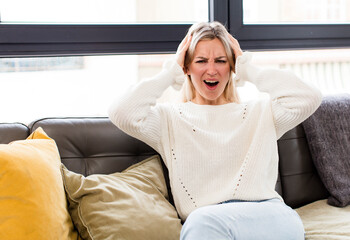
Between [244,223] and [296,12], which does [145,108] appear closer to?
[244,223]

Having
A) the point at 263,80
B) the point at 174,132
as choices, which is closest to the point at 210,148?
the point at 174,132

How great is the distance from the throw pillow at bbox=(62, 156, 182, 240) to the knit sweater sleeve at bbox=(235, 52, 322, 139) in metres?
0.61

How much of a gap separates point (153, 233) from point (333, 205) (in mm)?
944

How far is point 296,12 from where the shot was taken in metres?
2.70

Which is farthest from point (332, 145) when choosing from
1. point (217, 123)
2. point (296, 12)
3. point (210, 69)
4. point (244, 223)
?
point (296, 12)

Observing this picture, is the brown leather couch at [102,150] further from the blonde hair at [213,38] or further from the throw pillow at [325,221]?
the blonde hair at [213,38]

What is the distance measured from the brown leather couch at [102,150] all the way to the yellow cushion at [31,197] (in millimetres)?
275

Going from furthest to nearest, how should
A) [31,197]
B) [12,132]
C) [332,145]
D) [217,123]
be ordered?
[332,145] < [217,123] < [12,132] < [31,197]

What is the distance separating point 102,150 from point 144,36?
28.6 inches

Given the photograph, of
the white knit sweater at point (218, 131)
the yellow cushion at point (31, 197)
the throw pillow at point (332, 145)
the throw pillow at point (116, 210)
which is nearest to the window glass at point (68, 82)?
the throw pillow at point (332, 145)

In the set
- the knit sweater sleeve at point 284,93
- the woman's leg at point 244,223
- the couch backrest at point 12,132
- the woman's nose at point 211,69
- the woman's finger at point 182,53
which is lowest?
the woman's leg at point 244,223

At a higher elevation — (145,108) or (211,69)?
(211,69)

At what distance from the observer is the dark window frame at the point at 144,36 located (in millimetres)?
2197

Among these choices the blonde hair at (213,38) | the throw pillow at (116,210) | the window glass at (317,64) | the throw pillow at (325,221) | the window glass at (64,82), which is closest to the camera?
the throw pillow at (116,210)
